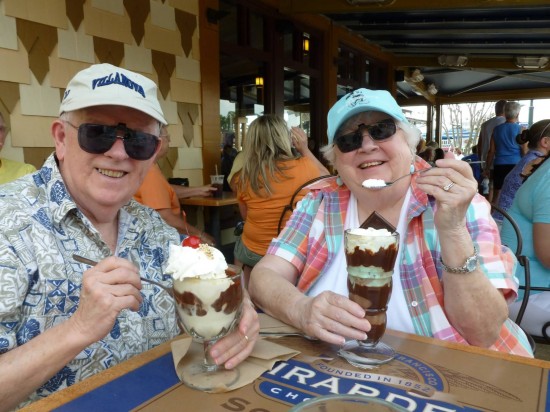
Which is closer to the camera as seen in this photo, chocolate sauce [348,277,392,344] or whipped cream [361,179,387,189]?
chocolate sauce [348,277,392,344]

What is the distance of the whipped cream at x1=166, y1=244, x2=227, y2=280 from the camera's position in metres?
0.97

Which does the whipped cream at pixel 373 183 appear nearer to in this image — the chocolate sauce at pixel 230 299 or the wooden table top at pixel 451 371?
the wooden table top at pixel 451 371

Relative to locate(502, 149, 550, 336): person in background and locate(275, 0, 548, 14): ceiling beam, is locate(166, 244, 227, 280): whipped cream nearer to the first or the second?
locate(502, 149, 550, 336): person in background

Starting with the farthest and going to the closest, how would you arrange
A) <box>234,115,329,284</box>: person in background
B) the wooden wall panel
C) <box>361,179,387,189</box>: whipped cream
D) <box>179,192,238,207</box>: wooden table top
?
<box>179,192,238,207</box>: wooden table top < <box>234,115,329,284</box>: person in background < the wooden wall panel < <box>361,179,387,189</box>: whipped cream

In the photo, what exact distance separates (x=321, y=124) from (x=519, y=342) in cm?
584

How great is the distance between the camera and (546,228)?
6.78 feet

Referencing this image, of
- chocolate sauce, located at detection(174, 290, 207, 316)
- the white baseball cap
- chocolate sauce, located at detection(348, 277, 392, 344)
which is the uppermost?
the white baseball cap

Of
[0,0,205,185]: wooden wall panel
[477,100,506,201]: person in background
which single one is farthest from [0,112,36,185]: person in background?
[477,100,506,201]: person in background

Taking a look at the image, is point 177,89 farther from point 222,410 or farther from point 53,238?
point 222,410

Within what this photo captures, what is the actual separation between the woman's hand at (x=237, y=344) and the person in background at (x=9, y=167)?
7.67 ft

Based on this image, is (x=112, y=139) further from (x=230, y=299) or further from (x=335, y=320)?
(x=335, y=320)

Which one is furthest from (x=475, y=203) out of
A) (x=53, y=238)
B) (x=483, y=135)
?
(x=483, y=135)

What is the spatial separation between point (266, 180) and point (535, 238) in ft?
5.84

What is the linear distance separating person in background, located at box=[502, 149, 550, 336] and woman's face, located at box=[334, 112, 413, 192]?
92 centimetres
